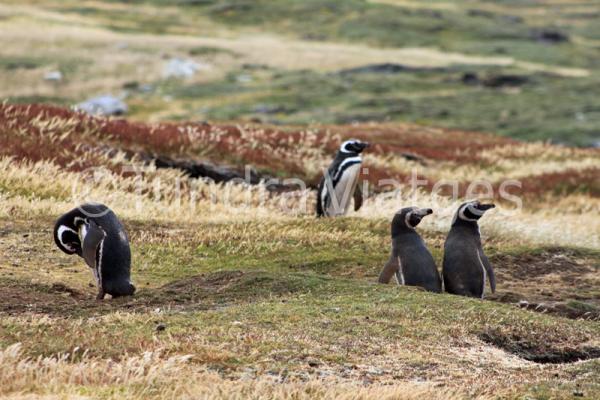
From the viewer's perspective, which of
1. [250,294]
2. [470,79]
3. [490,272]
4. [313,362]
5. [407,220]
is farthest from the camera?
[470,79]

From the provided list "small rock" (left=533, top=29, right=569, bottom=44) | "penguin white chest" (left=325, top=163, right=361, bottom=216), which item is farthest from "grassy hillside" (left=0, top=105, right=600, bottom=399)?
"small rock" (left=533, top=29, right=569, bottom=44)

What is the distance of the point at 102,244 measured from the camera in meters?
13.6

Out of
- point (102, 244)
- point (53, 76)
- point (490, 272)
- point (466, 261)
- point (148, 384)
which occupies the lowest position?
point (53, 76)

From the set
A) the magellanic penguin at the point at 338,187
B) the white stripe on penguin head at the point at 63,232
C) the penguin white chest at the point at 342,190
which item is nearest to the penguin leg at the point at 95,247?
the white stripe on penguin head at the point at 63,232

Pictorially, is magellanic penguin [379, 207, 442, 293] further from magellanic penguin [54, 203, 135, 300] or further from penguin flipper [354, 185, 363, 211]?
penguin flipper [354, 185, 363, 211]

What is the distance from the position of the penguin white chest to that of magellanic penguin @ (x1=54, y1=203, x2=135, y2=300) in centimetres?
996

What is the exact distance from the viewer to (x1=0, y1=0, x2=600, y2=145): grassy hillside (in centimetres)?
6862

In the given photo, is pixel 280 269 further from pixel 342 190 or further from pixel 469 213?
pixel 342 190

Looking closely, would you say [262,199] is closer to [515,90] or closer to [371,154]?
[371,154]

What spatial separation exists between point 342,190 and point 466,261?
891 cm

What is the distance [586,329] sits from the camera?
12031mm

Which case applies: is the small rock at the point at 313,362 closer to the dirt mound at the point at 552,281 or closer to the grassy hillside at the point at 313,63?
the dirt mound at the point at 552,281

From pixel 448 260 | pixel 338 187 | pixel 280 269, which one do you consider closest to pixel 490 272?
pixel 448 260

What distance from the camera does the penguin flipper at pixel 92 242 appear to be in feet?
44.7
